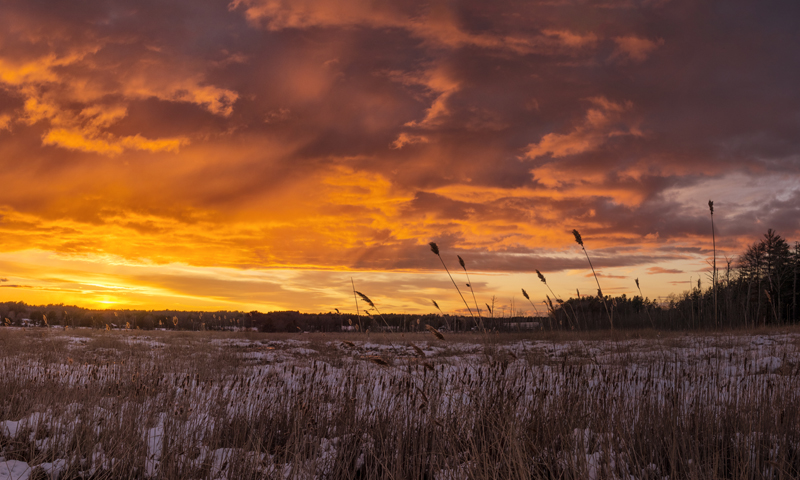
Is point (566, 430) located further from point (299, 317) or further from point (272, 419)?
point (299, 317)

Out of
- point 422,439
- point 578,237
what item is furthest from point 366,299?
point 578,237

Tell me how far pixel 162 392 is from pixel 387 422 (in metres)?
4.36

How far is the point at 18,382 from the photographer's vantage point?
7.82 metres

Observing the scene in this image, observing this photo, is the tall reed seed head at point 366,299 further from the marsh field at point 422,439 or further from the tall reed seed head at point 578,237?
the tall reed seed head at point 578,237

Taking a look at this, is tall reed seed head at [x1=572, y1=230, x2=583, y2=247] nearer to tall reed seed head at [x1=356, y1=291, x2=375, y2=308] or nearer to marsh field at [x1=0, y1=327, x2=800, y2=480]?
marsh field at [x1=0, y1=327, x2=800, y2=480]

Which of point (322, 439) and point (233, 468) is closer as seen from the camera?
point (233, 468)

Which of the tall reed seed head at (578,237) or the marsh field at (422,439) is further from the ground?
the tall reed seed head at (578,237)

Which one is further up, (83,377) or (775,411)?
(775,411)

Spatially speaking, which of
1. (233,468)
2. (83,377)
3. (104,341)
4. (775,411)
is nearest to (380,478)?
(233,468)

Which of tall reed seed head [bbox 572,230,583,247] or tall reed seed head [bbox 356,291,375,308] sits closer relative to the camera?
tall reed seed head [bbox 356,291,375,308]

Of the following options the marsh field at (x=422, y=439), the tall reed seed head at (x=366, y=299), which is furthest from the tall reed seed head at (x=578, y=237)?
the tall reed seed head at (x=366, y=299)

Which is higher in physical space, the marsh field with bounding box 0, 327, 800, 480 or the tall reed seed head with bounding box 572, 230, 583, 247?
the tall reed seed head with bounding box 572, 230, 583, 247

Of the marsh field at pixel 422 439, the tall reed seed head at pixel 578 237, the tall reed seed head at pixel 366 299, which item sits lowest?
the marsh field at pixel 422 439

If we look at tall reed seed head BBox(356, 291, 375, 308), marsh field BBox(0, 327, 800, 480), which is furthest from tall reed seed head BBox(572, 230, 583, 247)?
tall reed seed head BBox(356, 291, 375, 308)
